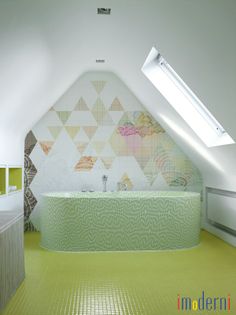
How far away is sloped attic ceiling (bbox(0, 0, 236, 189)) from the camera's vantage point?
2.86 meters

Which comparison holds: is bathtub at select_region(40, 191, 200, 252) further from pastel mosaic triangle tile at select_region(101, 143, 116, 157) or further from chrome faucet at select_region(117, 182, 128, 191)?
pastel mosaic triangle tile at select_region(101, 143, 116, 157)

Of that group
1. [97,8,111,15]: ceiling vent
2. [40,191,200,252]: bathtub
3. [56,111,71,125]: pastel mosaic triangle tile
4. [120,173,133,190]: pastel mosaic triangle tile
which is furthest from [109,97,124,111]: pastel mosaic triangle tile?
[97,8,111,15]: ceiling vent

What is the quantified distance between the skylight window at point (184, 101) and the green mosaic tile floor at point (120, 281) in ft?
4.90

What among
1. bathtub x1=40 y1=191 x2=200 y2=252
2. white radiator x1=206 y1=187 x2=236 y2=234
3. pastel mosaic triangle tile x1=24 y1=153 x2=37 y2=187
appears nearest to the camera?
bathtub x1=40 y1=191 x2=200 y2=252

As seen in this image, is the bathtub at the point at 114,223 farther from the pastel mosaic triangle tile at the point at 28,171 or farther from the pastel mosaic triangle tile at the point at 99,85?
the pastel mosaic triangle tile at the point at 99,85

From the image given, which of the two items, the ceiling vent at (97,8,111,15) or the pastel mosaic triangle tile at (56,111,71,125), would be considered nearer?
the ceiling vent at (97,8,111,15)

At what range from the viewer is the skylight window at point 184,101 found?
15.1 feet

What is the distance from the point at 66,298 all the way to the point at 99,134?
3433mm

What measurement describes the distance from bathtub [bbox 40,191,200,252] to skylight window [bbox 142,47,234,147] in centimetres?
95

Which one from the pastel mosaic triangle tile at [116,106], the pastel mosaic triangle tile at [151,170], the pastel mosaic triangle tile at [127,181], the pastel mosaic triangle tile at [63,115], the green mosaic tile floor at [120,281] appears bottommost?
the green mosaic tile floor at [120,281]

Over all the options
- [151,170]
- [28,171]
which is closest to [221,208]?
[151,170]

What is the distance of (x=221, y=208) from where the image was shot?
5219 mm

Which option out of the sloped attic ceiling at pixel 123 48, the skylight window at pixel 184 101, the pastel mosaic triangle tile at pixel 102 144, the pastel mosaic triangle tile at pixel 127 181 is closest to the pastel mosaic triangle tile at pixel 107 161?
the pastel mosaic triangle tile at pixel 102 144

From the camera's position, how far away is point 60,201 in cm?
461
